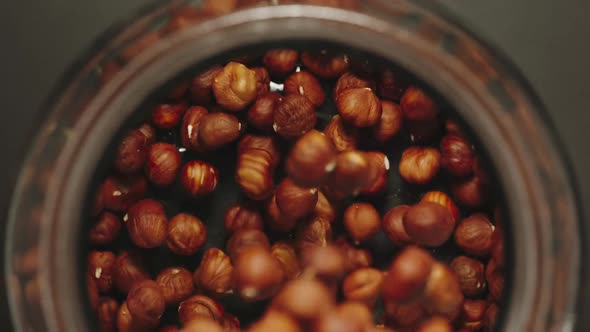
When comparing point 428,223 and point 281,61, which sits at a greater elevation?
point 281,61

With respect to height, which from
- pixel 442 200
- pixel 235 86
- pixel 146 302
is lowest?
pixel 146 302

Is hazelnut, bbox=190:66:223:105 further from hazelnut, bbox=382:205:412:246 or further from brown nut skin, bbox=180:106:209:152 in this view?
hazelnut, bbox=382:205:412:246

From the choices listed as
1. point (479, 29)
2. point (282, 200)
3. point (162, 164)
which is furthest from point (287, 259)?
point (479, 29)

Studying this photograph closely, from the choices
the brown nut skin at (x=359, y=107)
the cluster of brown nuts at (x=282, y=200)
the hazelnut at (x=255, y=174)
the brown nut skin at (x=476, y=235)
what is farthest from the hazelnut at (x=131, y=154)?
the brown nut skin at (x=476, y=235)

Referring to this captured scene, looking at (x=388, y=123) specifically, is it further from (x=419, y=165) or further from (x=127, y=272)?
(x=127, y=272)

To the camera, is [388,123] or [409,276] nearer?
[409,276]

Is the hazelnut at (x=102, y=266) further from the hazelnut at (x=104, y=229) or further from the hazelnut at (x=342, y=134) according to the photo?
the hazelnut at (x=342, y=134)

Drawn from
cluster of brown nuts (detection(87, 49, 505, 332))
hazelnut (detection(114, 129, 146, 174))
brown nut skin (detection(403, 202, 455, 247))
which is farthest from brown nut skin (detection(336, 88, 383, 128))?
hazelnut (detection(114, 129, 146, 174))
